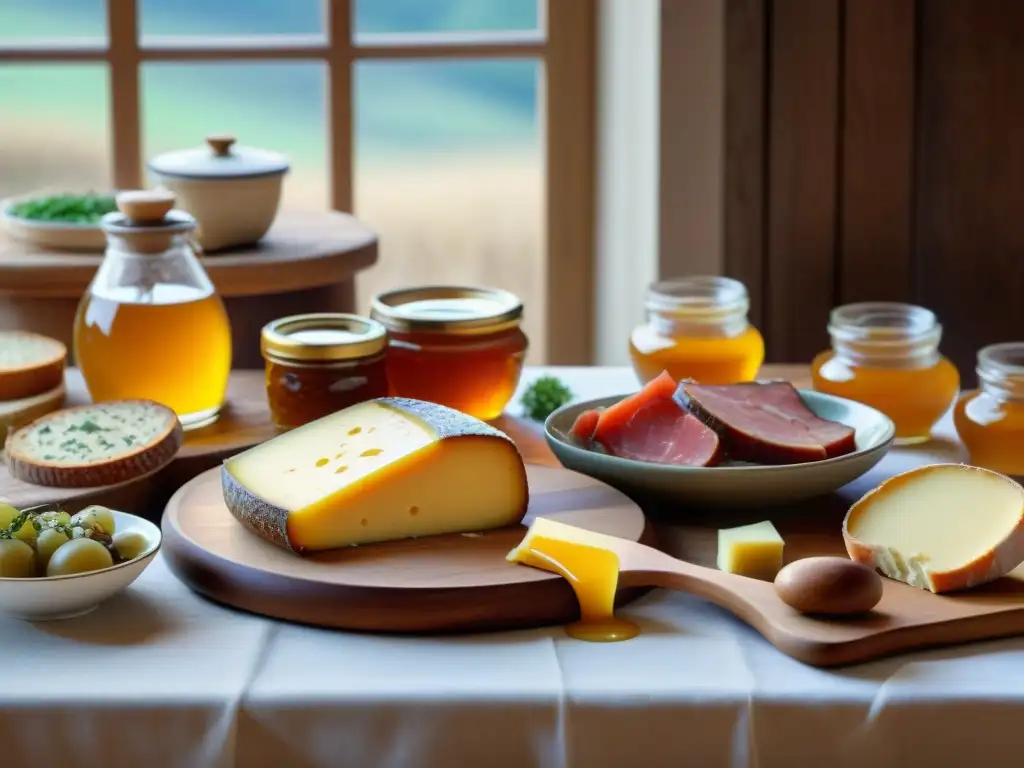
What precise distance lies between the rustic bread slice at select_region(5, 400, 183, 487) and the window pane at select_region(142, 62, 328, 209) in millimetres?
1426

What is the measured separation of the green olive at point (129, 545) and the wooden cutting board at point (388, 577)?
0.04 metres

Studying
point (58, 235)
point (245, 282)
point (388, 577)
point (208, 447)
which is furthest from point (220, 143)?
point (388, 577)

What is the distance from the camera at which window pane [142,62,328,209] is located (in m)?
2.63

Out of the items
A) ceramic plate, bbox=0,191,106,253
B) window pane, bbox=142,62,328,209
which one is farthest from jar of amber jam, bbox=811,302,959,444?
window pane, bbox=142,62,328,209

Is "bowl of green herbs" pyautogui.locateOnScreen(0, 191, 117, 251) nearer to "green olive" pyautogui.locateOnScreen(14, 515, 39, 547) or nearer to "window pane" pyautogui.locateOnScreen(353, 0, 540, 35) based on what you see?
"window pane" pyautogui.locateOnScreen(353, 0, 540, 35)

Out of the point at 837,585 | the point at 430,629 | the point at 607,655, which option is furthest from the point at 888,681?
the point at 430,629

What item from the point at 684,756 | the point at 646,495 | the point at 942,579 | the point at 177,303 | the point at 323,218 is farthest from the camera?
the point at 323,218

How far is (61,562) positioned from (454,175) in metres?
1.86

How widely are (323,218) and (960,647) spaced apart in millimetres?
1659

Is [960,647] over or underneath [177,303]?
underneath

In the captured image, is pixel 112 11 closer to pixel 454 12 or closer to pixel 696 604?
pixel 454 12

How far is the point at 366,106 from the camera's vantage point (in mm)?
2652

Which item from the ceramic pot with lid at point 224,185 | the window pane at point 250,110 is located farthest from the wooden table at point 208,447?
the window pane at point 250,110

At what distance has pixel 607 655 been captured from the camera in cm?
94
